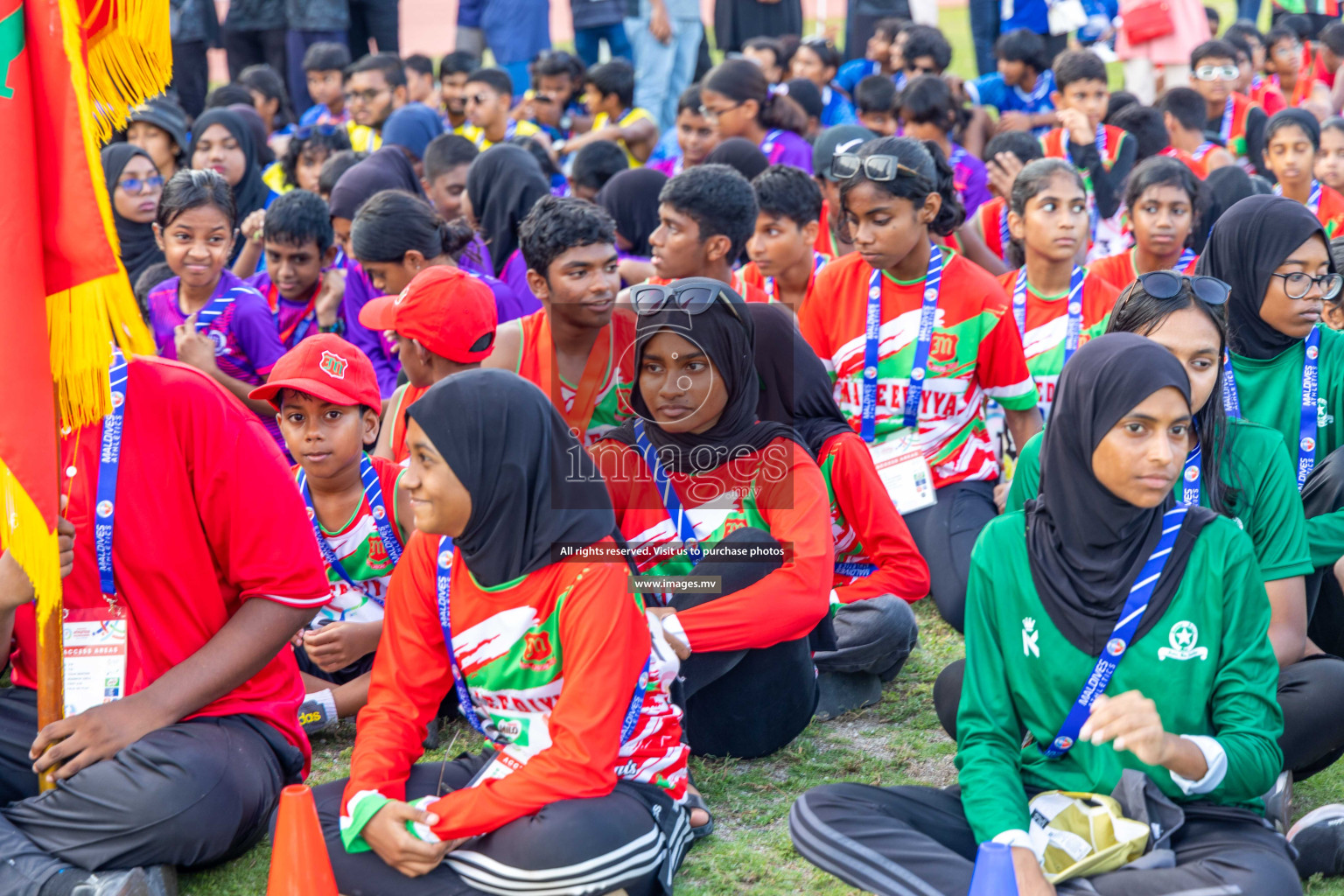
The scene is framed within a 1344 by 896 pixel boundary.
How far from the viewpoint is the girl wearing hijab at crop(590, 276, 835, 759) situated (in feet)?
12.7

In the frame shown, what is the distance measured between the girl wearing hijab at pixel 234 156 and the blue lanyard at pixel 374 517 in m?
4.80

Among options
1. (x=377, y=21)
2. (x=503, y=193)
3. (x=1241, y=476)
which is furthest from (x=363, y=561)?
(x=377, y=21)

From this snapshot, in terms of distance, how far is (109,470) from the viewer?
3242 millimetres

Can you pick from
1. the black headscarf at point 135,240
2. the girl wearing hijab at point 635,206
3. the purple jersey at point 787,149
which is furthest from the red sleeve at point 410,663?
the purple jersey at point 787,149

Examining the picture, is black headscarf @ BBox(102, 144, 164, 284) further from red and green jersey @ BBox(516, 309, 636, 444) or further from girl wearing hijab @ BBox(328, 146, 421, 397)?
red and green jersey @ BBox(516, 309, 636, 444)

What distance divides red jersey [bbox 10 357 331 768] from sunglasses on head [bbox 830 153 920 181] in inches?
107

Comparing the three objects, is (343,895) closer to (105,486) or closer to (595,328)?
(105,486)

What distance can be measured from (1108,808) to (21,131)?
262 cm

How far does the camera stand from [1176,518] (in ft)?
9.89

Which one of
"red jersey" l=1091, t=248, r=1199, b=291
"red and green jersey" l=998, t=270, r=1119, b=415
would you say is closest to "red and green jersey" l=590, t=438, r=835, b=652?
"red and green jersey" l=998, t=270, r=1119, b=415

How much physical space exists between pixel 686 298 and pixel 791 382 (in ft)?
2.06

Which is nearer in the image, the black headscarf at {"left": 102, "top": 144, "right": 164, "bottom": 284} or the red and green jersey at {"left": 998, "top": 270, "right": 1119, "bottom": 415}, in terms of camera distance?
the red and green jersey at {"left": 998, "top": 270, "right": 1119, "bottom": 415}

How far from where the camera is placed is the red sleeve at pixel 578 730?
301 cm

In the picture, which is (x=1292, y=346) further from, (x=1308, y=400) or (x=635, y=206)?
(x=635, y=206)
